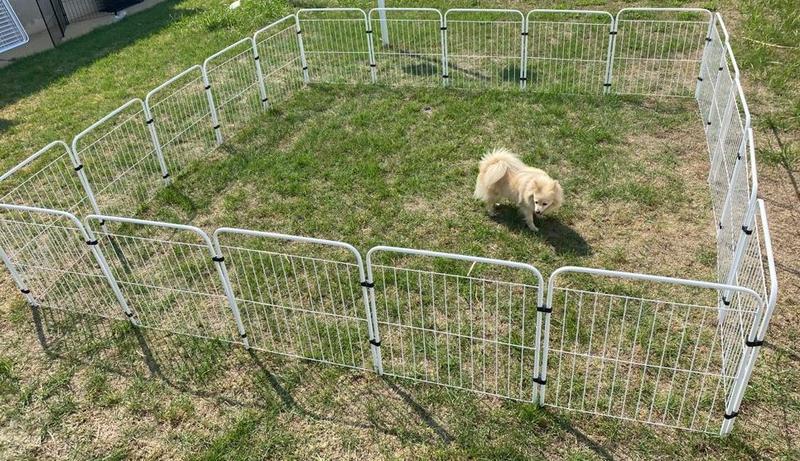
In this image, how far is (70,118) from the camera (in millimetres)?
10570

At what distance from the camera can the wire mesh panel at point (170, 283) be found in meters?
5.88

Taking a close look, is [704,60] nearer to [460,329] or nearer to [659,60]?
[659,60]

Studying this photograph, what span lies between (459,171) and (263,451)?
4636mm

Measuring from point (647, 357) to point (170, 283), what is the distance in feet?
15.8

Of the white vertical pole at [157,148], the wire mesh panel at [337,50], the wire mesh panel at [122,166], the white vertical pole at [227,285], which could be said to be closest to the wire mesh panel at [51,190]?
the wire mesh panel at [122,166]

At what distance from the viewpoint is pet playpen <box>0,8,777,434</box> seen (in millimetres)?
4812

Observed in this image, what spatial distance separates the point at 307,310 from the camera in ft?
16.6

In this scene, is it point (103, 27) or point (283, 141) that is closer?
point (283, 141)

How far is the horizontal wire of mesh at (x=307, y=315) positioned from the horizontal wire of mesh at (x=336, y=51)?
5649 mm

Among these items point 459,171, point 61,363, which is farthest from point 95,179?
point 459,171

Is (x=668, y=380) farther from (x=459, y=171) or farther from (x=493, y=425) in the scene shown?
(x=459, y=171)

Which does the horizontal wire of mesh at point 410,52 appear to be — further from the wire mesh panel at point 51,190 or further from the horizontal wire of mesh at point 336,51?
the wire mesh panel at point 51,190

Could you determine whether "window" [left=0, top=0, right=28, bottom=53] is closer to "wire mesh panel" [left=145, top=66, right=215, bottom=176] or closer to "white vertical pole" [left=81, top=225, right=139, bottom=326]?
"wire mesh panel" [left=145, top=66, right=215, bottom=176]

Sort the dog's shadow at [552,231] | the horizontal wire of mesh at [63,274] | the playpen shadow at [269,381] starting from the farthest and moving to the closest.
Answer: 1. the dog's shadow at [552,231]
2. the horizontal wire of mesh at [63,274]
3. the playpen shadow at [269,381]
